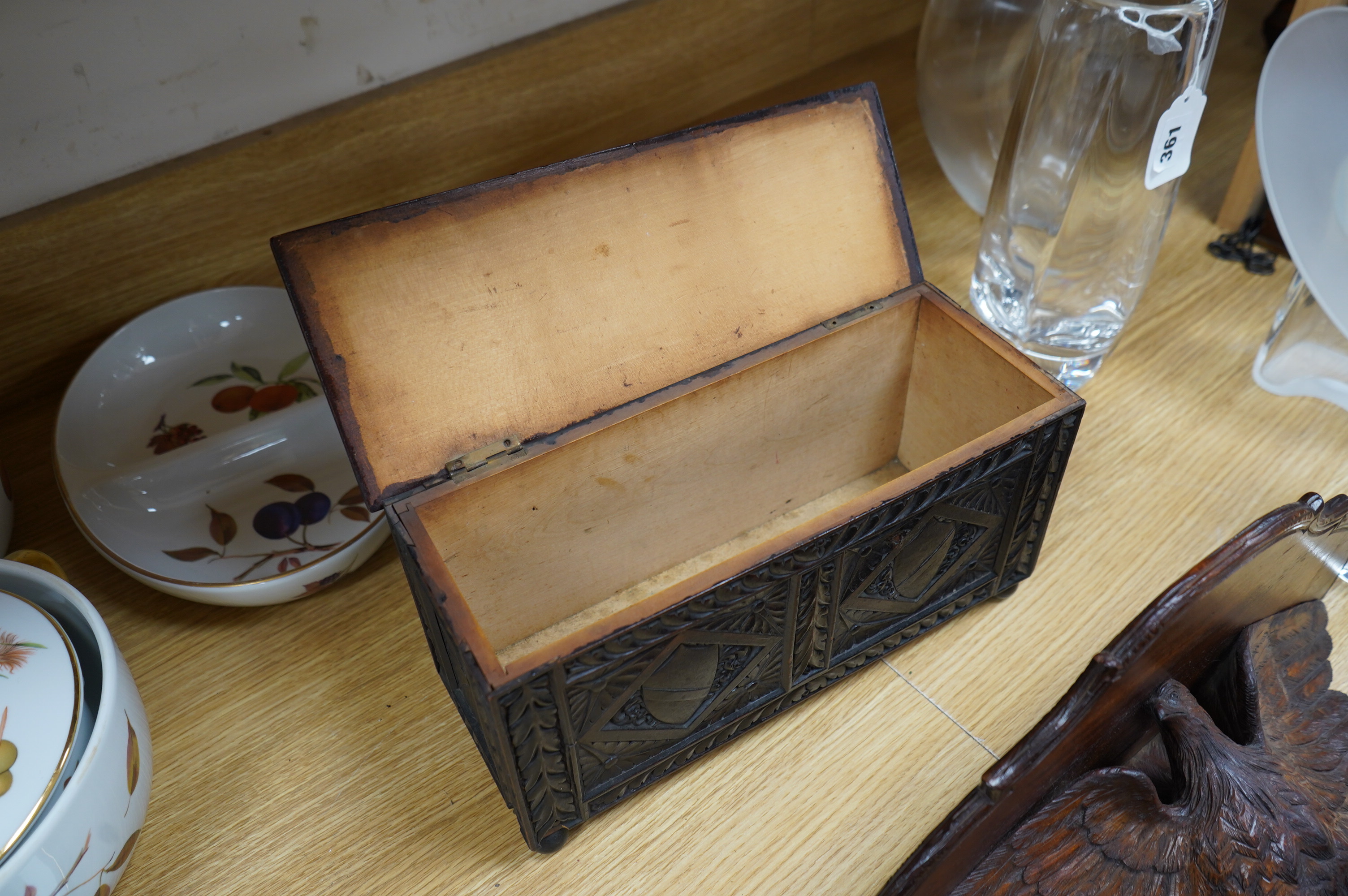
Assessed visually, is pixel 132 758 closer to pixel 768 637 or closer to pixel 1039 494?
pixel 768 637

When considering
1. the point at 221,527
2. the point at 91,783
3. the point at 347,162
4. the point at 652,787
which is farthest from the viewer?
the point at 347,162

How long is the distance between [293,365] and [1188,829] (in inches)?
26.9

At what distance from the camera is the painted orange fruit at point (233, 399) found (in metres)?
0.76

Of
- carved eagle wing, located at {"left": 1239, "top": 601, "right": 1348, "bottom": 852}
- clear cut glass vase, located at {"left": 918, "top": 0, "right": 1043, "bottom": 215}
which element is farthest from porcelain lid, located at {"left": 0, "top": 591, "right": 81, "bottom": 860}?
clear cut glass vase, located at {"left": 918, "top": 0, "right": 1043, "bottom": 215}

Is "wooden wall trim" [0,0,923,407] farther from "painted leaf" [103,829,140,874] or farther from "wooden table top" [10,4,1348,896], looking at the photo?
"painted leaf" [103,829,140,874]

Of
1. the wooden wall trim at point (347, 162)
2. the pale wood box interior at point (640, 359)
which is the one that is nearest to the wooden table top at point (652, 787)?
the wooden wall trim at point (347, 162)

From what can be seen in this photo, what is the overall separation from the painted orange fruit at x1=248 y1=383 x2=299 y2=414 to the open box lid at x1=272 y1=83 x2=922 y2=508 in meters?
0.27

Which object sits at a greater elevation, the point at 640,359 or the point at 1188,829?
the point at 640,359

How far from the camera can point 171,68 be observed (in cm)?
70

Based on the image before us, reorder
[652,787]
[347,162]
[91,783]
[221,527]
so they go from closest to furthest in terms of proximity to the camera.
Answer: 1. [91,783]
2. [652,787]
3. [221,527]
4. [347,162]

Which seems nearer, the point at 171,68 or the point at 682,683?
the point at 682,683

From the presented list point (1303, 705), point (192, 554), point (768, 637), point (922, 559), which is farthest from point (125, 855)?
point (1303, 705)

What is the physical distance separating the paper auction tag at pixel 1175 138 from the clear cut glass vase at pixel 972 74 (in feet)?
0.39

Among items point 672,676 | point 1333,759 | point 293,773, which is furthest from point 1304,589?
point 293,773
